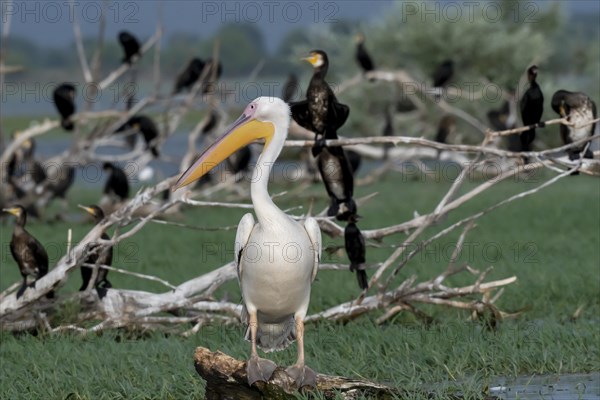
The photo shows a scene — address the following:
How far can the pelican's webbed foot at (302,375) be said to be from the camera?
17.6 ft

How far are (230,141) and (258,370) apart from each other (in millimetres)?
1205

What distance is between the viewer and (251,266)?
543cm

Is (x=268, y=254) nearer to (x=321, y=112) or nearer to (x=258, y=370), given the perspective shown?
(x=258, y=370)

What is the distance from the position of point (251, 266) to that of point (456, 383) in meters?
1.40

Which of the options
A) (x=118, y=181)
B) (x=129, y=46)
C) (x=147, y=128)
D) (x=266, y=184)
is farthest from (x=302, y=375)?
(x=129, y=46)

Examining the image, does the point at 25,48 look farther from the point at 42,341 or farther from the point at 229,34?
the point at 42,341

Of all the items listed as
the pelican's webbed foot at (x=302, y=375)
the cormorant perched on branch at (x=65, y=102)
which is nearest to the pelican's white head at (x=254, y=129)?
the pelican's webbed foot at (x=302, y=375)

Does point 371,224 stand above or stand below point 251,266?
below

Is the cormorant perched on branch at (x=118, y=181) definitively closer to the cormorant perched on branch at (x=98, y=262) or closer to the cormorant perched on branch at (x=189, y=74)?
the cormorant perched on branch at (x=189, y=74)

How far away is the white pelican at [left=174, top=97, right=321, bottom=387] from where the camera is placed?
17.5 ft

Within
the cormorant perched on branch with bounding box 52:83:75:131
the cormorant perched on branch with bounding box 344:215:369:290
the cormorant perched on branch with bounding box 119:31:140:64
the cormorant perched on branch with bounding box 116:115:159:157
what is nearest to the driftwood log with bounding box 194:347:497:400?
the cormorant perched on branch with bounding box 344:215:369:290

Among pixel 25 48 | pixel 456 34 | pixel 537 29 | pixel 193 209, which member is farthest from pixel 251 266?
pixel 25 48

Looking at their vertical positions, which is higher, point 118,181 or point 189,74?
point 189,74

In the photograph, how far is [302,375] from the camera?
17.6 ft
